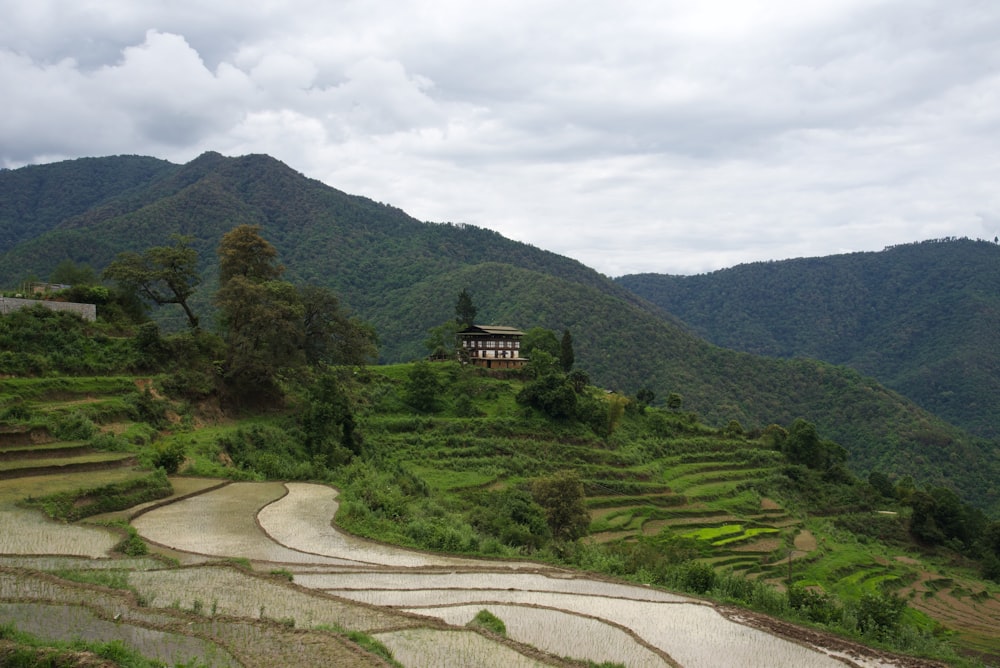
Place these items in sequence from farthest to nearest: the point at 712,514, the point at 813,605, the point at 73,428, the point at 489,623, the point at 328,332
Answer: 1. the point at 712,514
2. the point at 328,332
3. the point at 73,428
4. the point at 813,605
5. the point at 489,623

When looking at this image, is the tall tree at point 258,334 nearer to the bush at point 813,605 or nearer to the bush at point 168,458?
the bush at point 168,458

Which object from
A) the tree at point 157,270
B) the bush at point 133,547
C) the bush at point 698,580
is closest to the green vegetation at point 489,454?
the bush at point 698,580

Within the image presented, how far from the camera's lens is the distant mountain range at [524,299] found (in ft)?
288

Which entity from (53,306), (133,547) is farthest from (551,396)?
(133,547)

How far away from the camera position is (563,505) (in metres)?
28.2

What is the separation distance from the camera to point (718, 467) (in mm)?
52406

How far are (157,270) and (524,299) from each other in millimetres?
74598

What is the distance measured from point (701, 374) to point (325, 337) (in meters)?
71.9

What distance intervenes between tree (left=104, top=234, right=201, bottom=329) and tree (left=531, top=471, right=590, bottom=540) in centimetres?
2121

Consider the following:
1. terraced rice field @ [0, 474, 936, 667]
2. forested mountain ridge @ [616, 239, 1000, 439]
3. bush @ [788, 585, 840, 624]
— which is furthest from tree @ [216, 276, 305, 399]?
forested mountain ridge @ [616, 239, 1000, 439]

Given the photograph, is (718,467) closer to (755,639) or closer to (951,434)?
(755,639)

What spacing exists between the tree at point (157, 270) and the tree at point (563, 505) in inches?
835

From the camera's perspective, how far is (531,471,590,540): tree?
2792 cm

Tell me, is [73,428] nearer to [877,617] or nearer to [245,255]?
[245,255]
